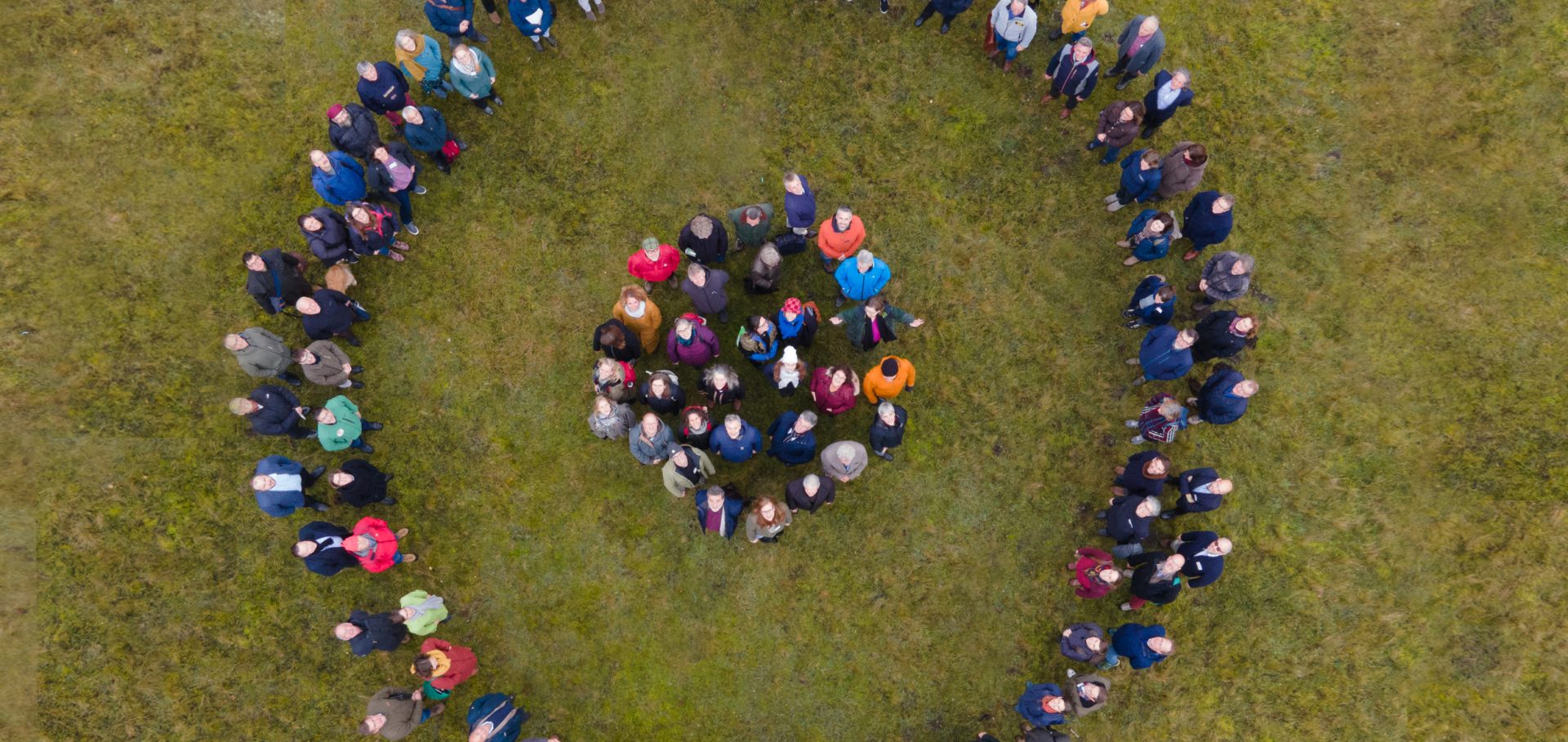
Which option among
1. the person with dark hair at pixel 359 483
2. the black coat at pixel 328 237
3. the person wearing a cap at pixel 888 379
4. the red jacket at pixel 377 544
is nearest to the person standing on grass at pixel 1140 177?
the person wearing a cap at pixel 888 379

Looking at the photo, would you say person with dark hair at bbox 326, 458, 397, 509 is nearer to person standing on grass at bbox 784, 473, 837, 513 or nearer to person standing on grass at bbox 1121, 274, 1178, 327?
person standing on grass at bbox 784, 473, 837, 513

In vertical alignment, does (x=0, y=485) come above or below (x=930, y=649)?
below

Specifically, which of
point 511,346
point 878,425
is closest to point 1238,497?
point 878,425

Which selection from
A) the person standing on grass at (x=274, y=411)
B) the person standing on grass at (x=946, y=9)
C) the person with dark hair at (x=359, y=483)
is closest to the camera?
the person with dark hair at (x=359, y=483)

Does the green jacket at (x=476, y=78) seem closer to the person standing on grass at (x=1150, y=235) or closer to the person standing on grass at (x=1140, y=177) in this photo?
the person standing on grass at (x=1140, y=177)

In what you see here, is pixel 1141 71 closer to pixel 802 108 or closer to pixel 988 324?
pixel 988 324

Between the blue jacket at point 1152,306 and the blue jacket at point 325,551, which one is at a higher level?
the blue jacket at point 1152,306

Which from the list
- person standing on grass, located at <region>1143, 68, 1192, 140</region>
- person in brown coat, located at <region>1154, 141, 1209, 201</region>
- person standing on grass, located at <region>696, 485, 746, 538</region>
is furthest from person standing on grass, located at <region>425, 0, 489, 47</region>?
person in brown coat, located at <region>1154, 141, 1209, 201</region>

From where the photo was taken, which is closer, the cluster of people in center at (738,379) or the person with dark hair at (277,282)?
the cluster of people in center at (738,379)
